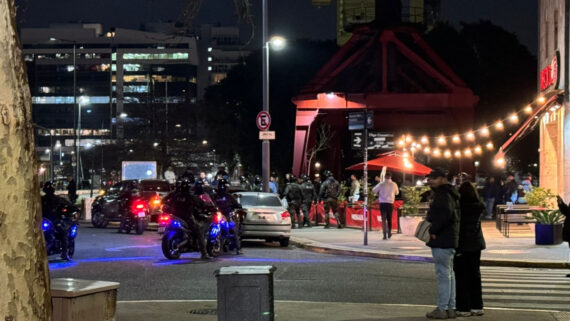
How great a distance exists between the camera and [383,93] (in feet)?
149

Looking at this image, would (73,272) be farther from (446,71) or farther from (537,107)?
(446,71)

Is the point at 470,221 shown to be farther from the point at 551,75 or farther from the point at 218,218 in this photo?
the point at 551,75

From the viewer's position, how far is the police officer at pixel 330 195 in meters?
31.1

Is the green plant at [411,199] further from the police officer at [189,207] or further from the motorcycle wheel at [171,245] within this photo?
the motorcycle wheel at [171,245]

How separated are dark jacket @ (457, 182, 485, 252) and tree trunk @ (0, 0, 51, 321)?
23.3 ft

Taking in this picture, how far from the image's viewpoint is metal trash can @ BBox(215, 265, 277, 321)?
27.4ft

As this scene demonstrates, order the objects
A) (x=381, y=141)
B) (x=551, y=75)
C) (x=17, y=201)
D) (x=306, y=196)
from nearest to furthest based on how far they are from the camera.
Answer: (x=17, y=201) → (x=551, y=75) → (x=306, y=196) → (x=381, y=141)

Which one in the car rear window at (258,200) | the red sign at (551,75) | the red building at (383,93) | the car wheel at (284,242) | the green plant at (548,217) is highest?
the red building at (383,93)

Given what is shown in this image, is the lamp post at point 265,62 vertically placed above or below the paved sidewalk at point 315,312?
above

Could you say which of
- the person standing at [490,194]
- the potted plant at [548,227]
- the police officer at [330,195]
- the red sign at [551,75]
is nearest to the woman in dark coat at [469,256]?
the potted plant at [548,227]

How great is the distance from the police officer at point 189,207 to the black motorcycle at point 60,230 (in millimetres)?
2011

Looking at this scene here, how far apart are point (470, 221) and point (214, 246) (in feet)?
30.1

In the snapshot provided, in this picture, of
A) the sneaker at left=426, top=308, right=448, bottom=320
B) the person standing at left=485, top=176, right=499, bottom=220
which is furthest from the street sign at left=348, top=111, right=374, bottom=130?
the person standing at left=485, top=176, right=499, bottom=220

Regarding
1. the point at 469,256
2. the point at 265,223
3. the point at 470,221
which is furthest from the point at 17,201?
the point at 265,223
